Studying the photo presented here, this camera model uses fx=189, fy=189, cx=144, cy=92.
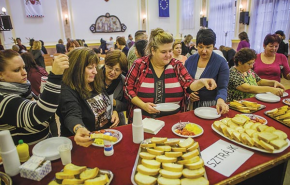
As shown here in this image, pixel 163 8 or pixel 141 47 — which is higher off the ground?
pixel 163 8

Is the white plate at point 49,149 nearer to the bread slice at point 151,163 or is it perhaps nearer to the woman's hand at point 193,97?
the bread slice at point 151,163

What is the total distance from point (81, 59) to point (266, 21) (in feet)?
26.9

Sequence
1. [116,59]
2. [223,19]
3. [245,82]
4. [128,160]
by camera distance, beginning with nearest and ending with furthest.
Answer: [128,160] < [116,59] < [245,82] < [223,19]

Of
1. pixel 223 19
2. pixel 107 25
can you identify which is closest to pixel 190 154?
pixel 223 19

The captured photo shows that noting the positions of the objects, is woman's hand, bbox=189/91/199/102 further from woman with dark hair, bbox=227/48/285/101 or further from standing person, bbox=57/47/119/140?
standing person, bbox=57/47/119/140

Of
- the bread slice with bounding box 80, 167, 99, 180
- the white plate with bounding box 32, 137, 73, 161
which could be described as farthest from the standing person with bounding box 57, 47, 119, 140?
the bread slice with bounding box 80, 167, 99, 180

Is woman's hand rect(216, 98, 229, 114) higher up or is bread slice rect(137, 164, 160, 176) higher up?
woman's hand rect(216, 98, 229, 114)

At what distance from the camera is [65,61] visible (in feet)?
3.64

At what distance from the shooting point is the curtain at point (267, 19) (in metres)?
6.69

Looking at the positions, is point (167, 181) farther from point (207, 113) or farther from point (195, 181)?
point (207, 113)

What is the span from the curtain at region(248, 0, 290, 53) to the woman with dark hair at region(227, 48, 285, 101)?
19.6 feet

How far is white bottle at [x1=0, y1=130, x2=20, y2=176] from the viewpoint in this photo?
0.93m

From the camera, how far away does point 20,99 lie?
117 cm

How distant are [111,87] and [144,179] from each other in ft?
4.39
